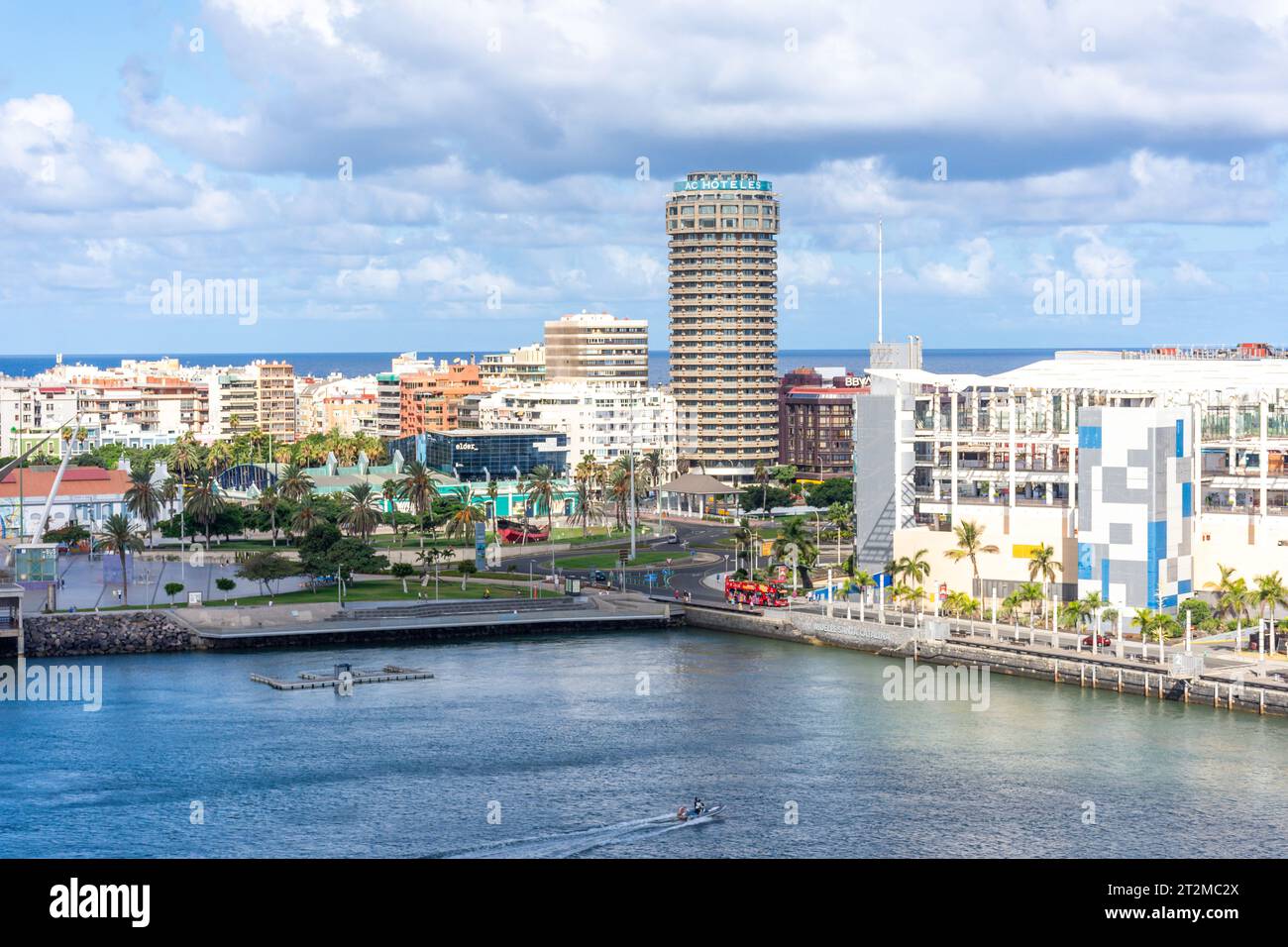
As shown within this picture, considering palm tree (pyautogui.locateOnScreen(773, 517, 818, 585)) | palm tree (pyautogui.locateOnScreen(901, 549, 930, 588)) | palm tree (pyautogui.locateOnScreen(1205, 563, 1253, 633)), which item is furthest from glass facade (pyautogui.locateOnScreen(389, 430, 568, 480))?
palm tree (pyautogui.locateOnScreen(1205, 563, 1253, 633))

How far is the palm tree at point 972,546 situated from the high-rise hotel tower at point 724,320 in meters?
79.4

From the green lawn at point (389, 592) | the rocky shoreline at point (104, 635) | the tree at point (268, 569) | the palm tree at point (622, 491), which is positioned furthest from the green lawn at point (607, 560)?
the rocky shoreline at point (104, 635)

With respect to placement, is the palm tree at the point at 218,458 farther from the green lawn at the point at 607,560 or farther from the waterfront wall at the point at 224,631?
the waterfront wall at the point at 224,631

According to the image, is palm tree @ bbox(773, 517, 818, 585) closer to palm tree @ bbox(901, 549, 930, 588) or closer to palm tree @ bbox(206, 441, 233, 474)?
palm tree @ bbox(901, 549, 930, 588)

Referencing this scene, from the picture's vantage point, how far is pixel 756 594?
95.6 m

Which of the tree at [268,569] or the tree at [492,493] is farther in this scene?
the tree at [492,493]

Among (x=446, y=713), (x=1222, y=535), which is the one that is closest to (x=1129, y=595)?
(x=1222, y=535)

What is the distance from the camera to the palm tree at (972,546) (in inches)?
3401

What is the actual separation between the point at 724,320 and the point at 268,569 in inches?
3116

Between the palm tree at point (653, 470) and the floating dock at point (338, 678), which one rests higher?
the palm tree at point (653, 470)

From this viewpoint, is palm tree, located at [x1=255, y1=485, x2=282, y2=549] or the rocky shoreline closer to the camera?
the rocky shoreline

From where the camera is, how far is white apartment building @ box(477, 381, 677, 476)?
16550cm

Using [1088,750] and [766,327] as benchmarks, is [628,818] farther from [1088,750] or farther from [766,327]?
[766,327]

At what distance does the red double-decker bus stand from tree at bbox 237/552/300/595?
2616cm
